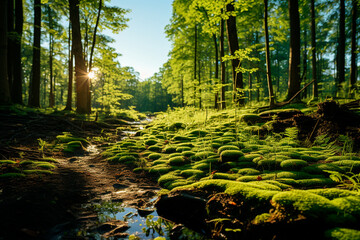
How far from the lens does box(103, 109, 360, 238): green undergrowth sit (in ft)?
6.11

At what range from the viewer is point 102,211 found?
2.71m

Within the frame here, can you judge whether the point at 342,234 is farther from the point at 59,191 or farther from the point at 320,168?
the point at 59,191

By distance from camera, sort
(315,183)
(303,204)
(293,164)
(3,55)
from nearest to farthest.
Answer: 1. (303,204)
2. (315,183)
3. (293,164)
4. (3,55)

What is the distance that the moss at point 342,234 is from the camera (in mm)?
1463

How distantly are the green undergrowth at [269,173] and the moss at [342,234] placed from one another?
0.05 ft

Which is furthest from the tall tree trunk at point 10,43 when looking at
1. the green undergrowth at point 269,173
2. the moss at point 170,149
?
the moss at point 170,149

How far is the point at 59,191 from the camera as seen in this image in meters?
2.94

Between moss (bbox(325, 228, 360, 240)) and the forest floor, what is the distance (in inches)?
101

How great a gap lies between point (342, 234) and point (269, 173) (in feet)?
6.02

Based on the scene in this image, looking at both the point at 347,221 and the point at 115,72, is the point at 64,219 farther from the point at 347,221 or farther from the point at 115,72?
the point at 115,72

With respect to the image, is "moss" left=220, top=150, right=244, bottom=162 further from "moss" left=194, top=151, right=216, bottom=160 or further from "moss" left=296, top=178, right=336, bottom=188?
"moss" left=296, top=178, right=336, bottom=188

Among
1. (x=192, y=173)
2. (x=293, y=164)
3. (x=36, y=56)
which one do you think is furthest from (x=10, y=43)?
(x=293, y=164)

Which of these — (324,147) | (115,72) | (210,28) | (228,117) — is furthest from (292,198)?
(115,72)

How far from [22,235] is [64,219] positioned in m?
0.54
